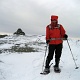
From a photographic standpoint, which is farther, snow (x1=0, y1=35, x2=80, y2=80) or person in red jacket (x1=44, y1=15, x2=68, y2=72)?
person in red jacket (x1=44, y1=15, x2=68, y2=72)

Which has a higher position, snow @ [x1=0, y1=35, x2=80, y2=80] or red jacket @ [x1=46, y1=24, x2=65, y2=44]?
red jacket @ [x1=46, y1=24, x2=65, y2=44]

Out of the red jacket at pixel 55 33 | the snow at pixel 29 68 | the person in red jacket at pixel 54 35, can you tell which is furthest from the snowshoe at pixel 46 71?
the red jacket at pixel 55 33

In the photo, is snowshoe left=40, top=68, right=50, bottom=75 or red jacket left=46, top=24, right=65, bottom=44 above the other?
red jacket left=46, top=24, right=65, bottom=44

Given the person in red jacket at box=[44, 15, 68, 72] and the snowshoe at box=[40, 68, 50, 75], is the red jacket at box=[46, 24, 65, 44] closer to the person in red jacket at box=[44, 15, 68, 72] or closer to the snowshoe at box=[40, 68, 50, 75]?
the person in red jacket at box=[44, 15, 68, 72]

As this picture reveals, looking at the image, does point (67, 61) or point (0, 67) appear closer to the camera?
point (0, 67)

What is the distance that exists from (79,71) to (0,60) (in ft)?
16.2

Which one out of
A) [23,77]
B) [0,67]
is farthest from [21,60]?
[23,77]

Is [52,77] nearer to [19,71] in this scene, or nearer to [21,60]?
[19,71]

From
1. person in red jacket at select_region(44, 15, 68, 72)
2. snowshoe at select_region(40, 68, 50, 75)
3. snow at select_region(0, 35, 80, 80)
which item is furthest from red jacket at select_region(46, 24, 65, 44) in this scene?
snow at select_region(0, 35, 80, 80)

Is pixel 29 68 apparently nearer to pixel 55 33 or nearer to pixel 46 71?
pixel 46 71

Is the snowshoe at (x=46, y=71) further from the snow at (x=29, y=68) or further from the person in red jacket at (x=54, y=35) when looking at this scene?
the snow at (x=29, y=68)

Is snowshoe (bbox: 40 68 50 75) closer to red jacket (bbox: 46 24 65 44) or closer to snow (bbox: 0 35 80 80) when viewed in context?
snow (bbox: 0 35 80 80)

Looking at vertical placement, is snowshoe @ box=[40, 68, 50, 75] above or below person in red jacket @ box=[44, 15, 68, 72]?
below

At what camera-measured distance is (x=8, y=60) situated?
14477mm
